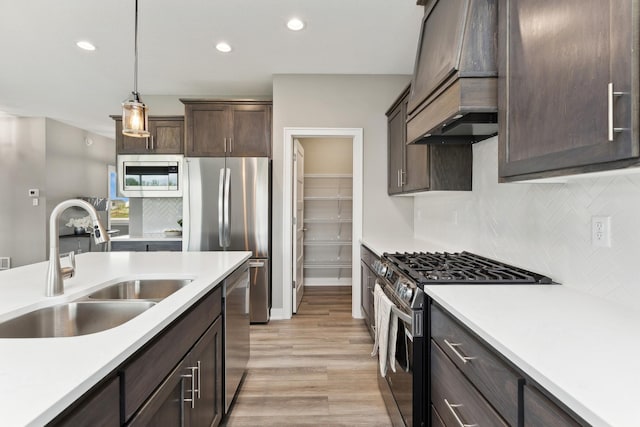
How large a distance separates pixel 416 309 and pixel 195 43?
3.12 m

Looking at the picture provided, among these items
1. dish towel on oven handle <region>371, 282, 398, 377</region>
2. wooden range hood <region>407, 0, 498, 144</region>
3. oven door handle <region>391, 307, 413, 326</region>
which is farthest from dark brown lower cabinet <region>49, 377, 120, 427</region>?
wooden range hood <region>407, 0, 498, 144</region>

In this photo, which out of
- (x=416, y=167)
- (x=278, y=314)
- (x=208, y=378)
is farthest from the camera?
(x=278, y=314)

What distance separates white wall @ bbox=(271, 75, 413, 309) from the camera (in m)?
3.83

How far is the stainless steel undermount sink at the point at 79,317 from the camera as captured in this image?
123 centimetres

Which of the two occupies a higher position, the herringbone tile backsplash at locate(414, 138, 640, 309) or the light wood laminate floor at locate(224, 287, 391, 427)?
the herringbone tile backsplash at locate(414, 138, 640, 309)

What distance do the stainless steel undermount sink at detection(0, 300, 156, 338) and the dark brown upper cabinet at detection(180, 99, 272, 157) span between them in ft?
9.15

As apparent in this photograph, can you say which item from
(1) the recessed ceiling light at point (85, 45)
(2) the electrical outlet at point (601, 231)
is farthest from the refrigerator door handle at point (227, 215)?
(2) the electrical outlet at point (601, 231)

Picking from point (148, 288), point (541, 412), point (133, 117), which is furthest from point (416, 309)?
point (133, 117)

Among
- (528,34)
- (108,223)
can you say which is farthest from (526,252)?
(108,223)

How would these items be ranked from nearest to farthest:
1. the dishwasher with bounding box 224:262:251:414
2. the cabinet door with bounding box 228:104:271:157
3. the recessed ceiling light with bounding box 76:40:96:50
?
the dishwasher with bounding box 224:262:251:414 < the recessed ceiling light with bounding box 76:40:96:50 < the cabinet door with bounding box 228:104:271:157

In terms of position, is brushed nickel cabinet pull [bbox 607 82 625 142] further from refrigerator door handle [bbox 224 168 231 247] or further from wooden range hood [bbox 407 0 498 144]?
refrigerator door handle [bbox 224 168 231 247]

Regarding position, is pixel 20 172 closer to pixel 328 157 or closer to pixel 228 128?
pixel 228 128

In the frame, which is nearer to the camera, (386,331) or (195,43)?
(386,331)

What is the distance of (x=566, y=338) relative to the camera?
2.96 feet
